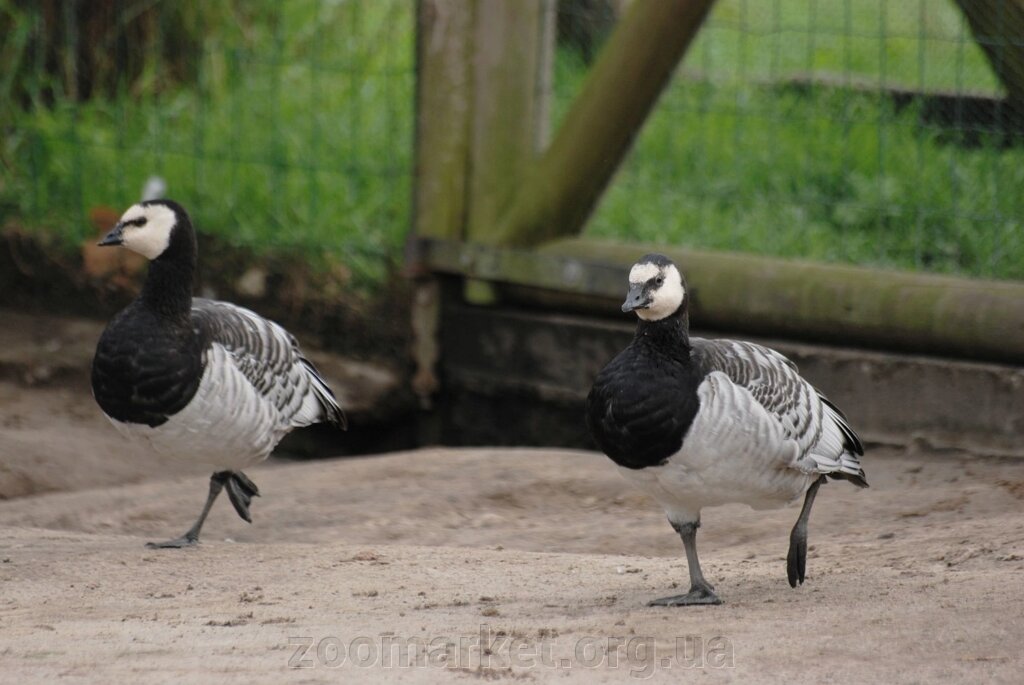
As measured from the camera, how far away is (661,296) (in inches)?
169

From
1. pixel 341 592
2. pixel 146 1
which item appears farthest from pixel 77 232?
pixel 341 592

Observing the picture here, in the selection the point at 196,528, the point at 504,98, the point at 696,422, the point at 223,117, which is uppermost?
the point at 504,98

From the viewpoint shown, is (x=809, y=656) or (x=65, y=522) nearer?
(x=809, y=656)

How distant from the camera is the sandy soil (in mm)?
3443

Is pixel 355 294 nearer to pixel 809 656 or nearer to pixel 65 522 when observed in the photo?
pixel 65 522

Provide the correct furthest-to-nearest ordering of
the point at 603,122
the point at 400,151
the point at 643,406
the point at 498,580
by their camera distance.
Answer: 1. the point at 400,151
2. the point at 603,122
3. the point at 498,580
4. the point at 643,406

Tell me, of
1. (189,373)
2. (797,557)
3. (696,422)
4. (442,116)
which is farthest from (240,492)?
(442,116)

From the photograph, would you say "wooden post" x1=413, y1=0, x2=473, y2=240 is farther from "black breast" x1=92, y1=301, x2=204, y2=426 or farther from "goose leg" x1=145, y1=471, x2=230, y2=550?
"black breast" x1=92, y1=301, x2=204, y2=426

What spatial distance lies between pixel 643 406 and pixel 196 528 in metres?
2.06

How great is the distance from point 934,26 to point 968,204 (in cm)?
85

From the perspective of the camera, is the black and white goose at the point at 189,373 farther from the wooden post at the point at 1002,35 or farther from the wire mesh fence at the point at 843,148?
the wooden post at the point at 1002,35

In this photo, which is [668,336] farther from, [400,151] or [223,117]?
[223,117]


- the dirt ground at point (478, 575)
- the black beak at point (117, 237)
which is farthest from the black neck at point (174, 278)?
the dirt ground at point (478, 575)

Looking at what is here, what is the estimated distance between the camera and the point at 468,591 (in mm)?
4301
